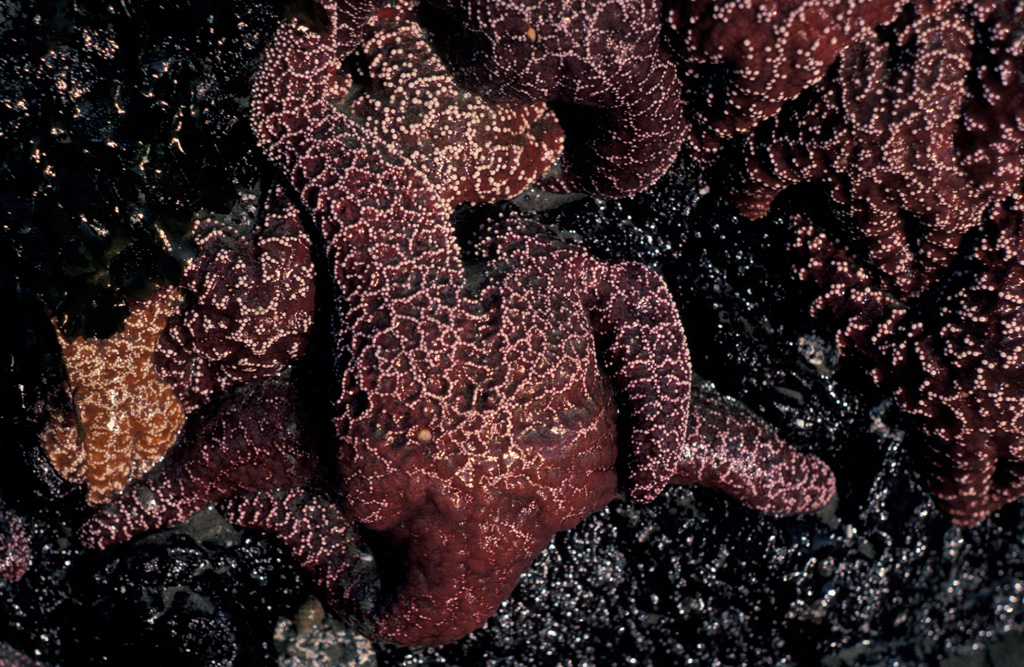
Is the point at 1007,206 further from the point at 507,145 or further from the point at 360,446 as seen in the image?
the point at 360,446

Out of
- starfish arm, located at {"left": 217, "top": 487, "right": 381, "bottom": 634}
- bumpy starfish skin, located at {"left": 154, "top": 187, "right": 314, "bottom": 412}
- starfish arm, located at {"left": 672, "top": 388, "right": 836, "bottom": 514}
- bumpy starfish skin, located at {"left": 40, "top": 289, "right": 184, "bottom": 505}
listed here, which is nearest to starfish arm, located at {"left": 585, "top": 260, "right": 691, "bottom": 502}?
starfish arm, located at {"left": 672, "top": 388, "right": 836, "bottom": 514}

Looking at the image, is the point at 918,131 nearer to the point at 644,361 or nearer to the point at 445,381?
the point at 644,361

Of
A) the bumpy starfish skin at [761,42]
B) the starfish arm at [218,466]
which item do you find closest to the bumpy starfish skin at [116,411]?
the starfish arm at [218,466]

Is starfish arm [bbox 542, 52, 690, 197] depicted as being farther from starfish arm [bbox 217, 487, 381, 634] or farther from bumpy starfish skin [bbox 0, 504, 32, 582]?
bumpy starfish skin [bbox 0, 504, 32, 582]

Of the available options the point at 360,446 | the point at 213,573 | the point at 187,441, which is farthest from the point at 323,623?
the point at 360,446

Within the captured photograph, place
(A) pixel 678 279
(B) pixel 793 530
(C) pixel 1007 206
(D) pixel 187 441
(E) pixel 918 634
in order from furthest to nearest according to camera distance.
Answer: (E) pixel 918 634 < (B) pixel 793 530 < (A) pixel 678 279 < (D) pixel 187 441 < (C) pixel 1007 206

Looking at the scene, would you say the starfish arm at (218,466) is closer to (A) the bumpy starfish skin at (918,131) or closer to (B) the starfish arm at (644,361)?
(B) the starfish arm at (644,361)

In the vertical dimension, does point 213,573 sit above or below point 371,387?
below

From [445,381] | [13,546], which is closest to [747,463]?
[445,381]
